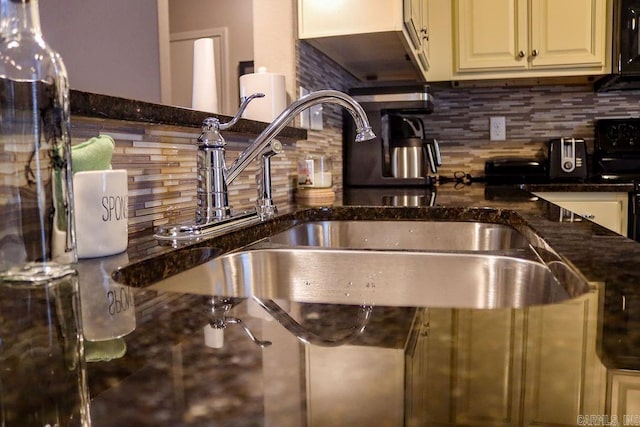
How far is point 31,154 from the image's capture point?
64cm

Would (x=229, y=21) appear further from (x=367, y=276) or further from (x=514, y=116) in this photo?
(x=367, y=276)

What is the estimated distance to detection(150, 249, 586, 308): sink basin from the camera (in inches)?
41.1

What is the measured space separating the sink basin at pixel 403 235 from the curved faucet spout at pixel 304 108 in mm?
327

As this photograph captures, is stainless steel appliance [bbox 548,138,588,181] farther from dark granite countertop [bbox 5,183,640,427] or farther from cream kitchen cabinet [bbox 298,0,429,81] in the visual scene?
dark granite countertop [bbox 5,183,640,427]

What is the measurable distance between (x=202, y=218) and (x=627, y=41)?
2.35m

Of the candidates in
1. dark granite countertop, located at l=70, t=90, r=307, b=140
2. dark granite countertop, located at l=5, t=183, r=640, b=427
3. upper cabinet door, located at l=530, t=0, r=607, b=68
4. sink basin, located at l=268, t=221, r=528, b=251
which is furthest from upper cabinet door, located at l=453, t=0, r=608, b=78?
dark granite countertop, located at l=5, t=183, r=640, b=427

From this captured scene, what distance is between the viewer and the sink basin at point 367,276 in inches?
41.1

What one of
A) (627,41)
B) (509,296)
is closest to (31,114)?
(509,296)

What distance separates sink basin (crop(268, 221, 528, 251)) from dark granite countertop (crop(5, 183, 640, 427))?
91 centimetres

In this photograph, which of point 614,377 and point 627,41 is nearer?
point 614,377

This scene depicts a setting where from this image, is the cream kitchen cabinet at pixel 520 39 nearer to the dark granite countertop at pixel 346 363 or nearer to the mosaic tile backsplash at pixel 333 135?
the mosaic tile backsplash at pixel 333 135

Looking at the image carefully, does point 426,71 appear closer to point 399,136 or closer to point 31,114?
point 399,136

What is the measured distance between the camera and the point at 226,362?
1.31 feet

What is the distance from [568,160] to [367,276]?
212 centimetres
